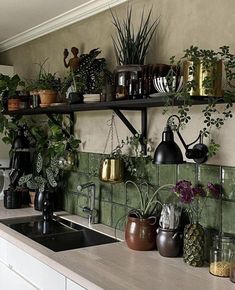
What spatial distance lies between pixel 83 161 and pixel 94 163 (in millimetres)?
145

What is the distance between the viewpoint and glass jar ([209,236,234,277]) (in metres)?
1.68

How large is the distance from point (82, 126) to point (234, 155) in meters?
1.32

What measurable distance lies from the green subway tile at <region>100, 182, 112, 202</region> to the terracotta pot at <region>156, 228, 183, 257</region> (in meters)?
0.68

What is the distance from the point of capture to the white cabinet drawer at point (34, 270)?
1878 millimetres

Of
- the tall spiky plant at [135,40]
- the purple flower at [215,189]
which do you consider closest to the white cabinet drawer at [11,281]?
the purple flower at [215,189]

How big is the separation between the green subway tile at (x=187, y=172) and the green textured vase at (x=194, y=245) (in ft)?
0.81

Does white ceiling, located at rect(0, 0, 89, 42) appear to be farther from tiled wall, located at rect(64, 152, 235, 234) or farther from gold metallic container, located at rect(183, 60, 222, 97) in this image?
gold metallic container, located at rect(183, 60, 222, 97)

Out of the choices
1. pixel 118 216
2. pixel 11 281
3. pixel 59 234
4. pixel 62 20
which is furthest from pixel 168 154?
pixel 62 20

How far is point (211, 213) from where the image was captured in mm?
1873

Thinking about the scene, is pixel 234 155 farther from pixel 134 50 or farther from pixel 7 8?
pixel 7 8

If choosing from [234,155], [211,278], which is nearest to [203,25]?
[234,155]

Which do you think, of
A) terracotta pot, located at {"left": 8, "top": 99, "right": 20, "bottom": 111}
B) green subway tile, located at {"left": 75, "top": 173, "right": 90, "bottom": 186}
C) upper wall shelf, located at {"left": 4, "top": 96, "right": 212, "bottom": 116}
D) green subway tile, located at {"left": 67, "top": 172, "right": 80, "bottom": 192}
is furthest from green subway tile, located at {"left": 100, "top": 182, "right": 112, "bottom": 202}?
terracotta pot, located at {"left": 8, "top": 99, "right": 20, "bottom": 111}

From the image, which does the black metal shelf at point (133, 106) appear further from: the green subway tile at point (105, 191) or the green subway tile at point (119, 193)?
the green subway tile at point (105, 191)

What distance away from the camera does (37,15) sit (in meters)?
2.89
